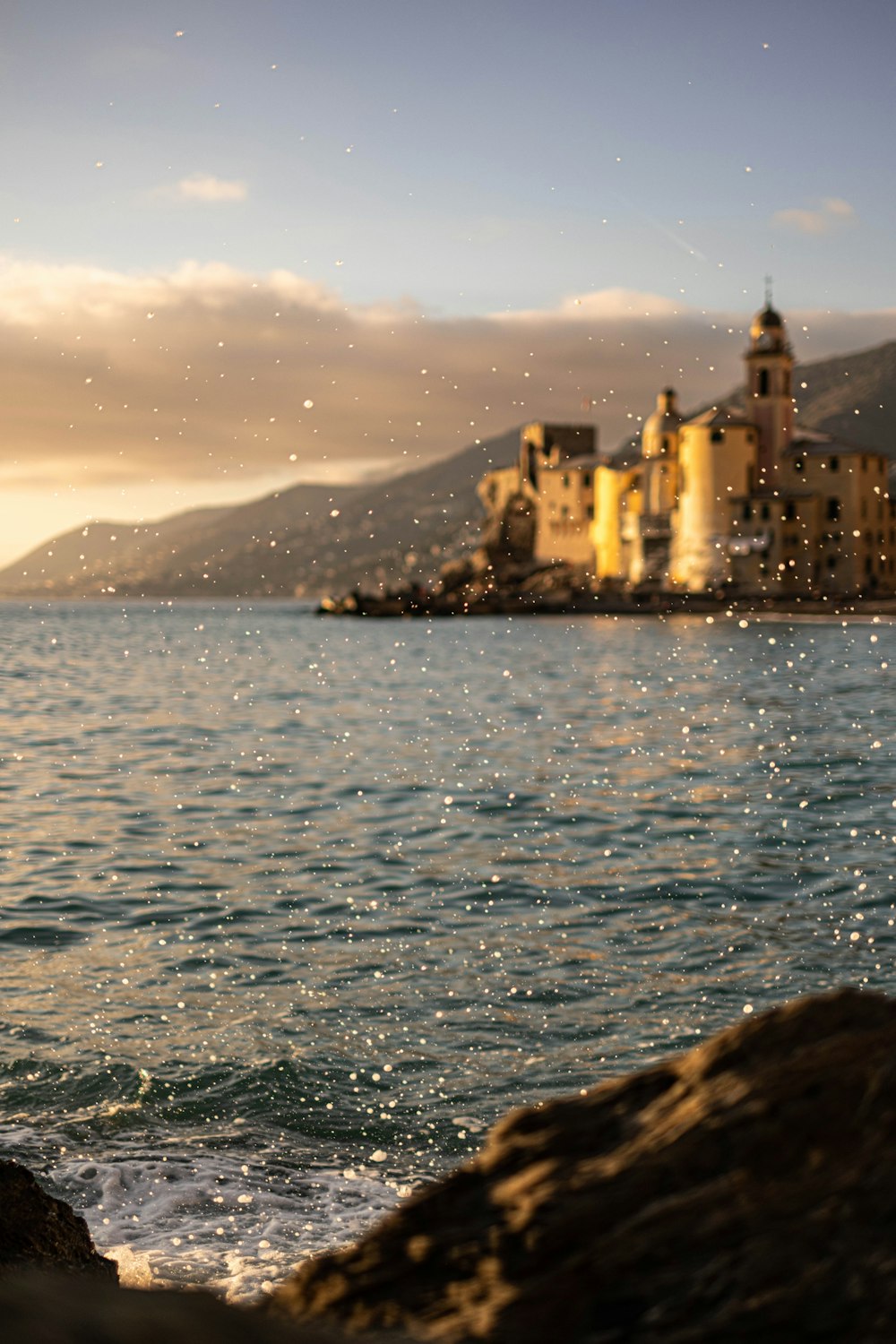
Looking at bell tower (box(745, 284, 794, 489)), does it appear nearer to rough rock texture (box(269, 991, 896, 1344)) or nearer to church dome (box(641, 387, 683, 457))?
church dome (box(641, 387, 683, 457))

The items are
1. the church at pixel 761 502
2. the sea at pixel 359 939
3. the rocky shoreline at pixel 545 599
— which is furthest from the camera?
the rocky shoreline at pixel 545 599

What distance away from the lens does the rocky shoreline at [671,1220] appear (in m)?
1.63

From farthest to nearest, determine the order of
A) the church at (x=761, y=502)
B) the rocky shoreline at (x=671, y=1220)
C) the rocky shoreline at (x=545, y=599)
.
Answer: the rocky shoreline at (x=545, y=599) < the church at (x=761, y=502) < the rocky shoreline at (x=671, y=1220)

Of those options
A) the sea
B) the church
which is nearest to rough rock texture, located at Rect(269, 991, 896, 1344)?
the sea

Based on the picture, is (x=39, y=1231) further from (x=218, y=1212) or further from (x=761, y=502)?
(x=761, y=502)

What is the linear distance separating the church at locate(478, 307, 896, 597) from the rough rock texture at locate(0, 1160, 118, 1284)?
89802 mm

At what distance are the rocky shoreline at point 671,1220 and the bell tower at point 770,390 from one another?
94.0 m

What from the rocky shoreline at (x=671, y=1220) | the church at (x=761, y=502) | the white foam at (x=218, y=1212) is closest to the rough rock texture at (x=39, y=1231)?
the white foam at (x=218, y=1212)

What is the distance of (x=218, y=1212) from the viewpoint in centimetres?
552

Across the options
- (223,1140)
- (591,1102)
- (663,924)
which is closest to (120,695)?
(663,924)

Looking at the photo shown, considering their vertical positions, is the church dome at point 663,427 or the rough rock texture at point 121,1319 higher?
the church dome at point 663,427

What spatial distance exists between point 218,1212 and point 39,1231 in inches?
65.1

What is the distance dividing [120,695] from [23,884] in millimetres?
27866

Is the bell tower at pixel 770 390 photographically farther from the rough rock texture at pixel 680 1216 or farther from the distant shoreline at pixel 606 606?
the rough rock texture at pixel 680 1216
